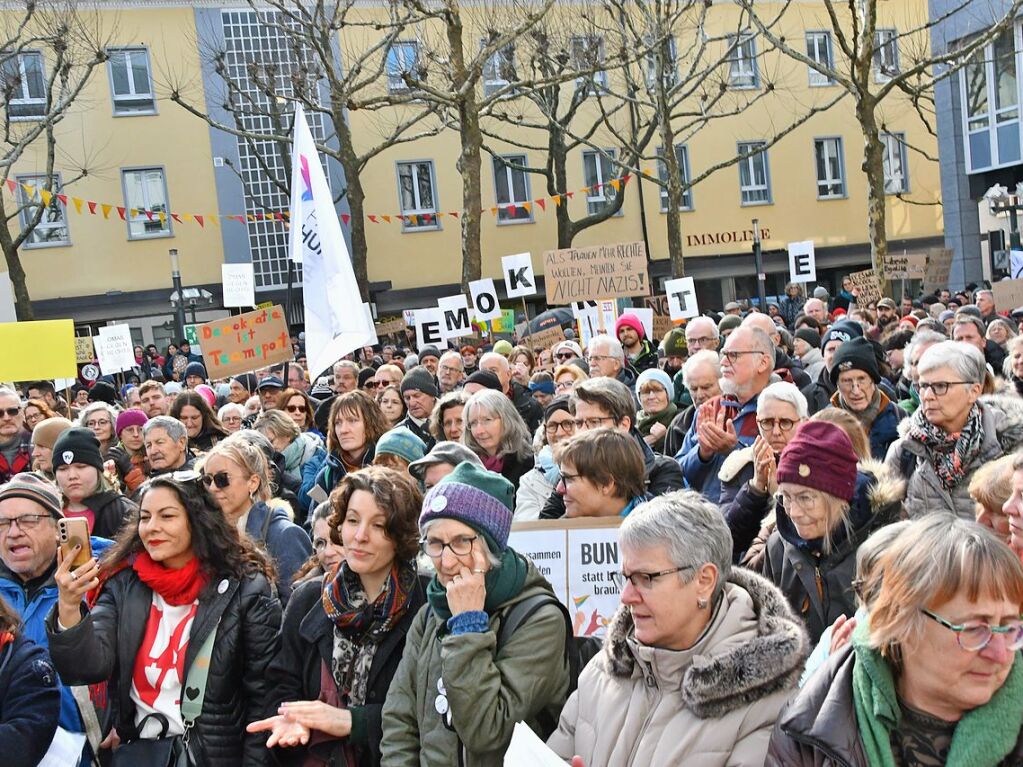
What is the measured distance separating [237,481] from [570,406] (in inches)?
77.8

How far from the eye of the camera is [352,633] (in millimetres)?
4082

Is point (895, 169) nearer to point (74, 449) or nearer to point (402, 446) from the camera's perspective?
point (402, 446)

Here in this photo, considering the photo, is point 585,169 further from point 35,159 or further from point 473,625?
point 473,625

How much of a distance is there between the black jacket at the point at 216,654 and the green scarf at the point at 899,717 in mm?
2336

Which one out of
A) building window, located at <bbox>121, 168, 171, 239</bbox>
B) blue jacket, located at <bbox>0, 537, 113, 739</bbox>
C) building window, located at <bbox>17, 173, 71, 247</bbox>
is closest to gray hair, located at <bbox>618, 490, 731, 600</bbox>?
blue jacket, located at <bbox>0, 537, 113, 739</bbox>

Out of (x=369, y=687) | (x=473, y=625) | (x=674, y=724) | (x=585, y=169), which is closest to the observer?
(x=674, y=724)

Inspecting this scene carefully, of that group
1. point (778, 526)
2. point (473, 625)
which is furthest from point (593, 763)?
point (778, 526)

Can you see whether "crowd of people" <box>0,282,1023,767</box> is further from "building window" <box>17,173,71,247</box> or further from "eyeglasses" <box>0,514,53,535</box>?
"building window" <box>17,173,71,247</box>

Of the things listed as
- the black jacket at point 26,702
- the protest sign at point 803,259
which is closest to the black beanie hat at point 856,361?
the black jacket at point 26,702

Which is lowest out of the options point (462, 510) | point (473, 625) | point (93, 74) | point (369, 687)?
point (369, 687)

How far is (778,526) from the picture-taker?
423 centimetres

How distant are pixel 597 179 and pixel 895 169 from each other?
11.0 metres

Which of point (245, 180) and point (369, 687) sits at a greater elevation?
point (245, 180)

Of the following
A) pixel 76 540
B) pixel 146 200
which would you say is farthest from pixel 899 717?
pixel 146 200
